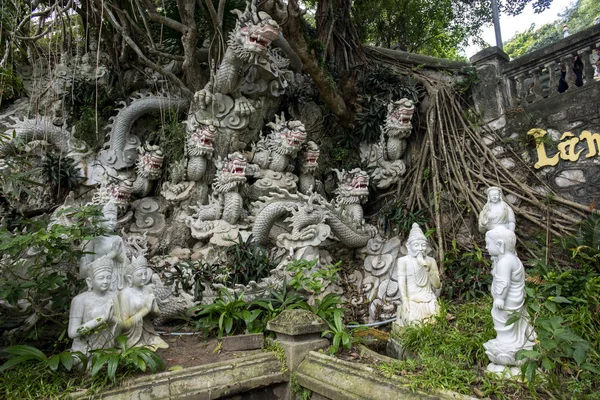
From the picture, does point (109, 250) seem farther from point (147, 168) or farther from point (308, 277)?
point (147, 168)

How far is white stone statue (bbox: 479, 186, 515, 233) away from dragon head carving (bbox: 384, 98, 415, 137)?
11.0 feet

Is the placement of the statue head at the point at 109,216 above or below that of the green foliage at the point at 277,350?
above

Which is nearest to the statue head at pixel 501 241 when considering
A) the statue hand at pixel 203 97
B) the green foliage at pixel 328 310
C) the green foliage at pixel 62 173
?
the green foliage at pixel 328 310

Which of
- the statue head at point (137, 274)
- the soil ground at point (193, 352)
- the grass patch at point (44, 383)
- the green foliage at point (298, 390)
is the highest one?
the statue head at point (137, 274)

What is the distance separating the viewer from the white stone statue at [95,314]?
2.61m

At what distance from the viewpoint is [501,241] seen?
2650mm

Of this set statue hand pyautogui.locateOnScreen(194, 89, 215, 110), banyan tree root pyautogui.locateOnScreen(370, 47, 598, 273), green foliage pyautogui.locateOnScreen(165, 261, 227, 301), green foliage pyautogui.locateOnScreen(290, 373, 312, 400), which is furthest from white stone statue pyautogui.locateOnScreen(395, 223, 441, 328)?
statue hand pyautogui.locateOnScreen(194, 89, 215, 110)

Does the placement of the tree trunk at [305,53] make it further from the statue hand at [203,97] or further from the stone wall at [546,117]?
the stone wall at [546,117]

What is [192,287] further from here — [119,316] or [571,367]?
[571,367]

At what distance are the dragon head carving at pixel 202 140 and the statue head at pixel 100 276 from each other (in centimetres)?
290

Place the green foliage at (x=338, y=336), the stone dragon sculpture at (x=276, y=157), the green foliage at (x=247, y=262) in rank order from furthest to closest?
1. the stone dragon sculpture at (x=276, y=157)
2. the green foliage at (x=247, y=262)
3. the green foliage at (x=338, y=336)

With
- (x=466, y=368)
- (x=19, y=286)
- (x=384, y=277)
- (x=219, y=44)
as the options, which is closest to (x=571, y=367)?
(x=466, y=368)

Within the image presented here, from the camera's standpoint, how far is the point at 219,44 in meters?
5.61

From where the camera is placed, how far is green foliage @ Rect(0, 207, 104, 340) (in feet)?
8.59
